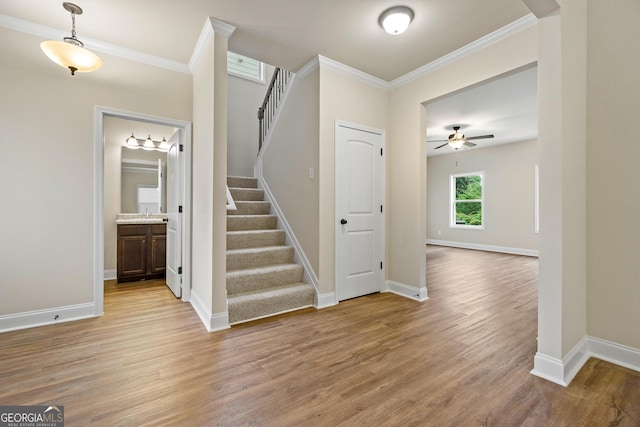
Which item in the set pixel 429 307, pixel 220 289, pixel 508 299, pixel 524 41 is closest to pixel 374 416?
pixel 220 289

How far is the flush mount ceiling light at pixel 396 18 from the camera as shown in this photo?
237cm

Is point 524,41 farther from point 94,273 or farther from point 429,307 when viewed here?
point 94,273

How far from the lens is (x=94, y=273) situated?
288cm

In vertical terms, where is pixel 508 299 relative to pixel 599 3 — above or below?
below

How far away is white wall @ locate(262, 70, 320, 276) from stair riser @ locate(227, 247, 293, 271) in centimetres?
27

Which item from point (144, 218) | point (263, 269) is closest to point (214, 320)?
point (263, 269)

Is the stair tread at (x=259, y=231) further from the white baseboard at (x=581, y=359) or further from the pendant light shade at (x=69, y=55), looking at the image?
the white baseboard at (x=581, y=359)

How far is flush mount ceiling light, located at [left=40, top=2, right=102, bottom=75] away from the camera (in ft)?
6.95

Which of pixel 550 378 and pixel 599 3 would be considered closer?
pixel 550 378

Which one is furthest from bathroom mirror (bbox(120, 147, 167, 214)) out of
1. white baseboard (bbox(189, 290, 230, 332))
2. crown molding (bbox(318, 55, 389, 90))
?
crown molding (bbox(318, 55, 389, 90))

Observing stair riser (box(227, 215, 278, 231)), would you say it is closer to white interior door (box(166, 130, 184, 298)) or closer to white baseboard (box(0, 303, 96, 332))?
white interior door (box(166, 130, 184, 298))

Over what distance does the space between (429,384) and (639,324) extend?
64.1 inches

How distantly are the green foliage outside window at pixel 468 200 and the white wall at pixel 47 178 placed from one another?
8249mm

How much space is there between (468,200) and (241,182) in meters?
6.66
